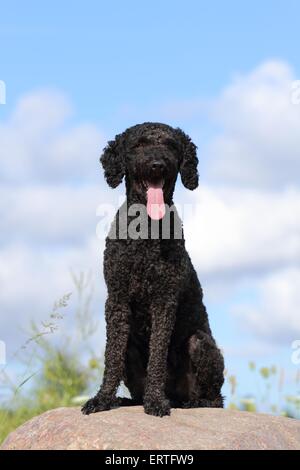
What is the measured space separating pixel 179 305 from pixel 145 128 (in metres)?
1.93

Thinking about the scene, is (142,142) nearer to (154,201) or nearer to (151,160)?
(151,160)

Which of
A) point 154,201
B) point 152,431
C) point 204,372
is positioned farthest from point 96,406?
point 154,201

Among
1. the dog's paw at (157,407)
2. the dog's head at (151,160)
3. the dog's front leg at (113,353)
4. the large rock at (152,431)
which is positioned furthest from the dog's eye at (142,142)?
the large rock at (152,431)

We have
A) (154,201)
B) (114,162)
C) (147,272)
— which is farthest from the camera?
(114,162)

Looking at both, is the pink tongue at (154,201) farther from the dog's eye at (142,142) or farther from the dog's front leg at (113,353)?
the dog's front leg at (113,353)

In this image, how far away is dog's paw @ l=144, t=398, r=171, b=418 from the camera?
7478mm

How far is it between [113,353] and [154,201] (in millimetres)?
1593

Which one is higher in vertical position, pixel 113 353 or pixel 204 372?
pixel 113 353

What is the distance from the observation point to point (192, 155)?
815 cm

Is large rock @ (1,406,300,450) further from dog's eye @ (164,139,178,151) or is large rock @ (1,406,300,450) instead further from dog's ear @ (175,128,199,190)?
dog's eye @ (164,139,178,151)

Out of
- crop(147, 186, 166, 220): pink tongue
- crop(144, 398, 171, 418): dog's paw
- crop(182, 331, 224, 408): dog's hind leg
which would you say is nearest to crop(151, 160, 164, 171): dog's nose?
crop(147, 186, 166, 220): pink tongue

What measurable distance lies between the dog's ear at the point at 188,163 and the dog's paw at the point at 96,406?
240 centimetres

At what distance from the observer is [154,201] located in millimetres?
7477
